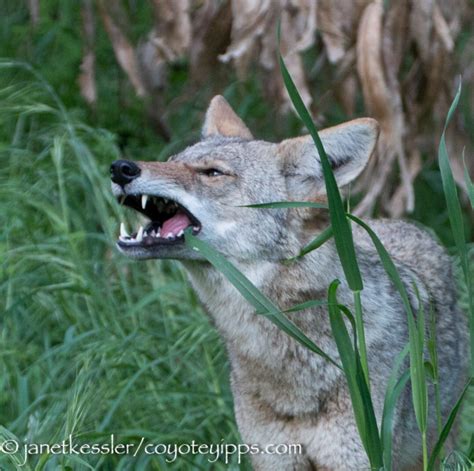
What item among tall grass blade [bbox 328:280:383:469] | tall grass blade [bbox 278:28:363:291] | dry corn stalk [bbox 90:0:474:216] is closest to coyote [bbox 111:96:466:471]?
tall grass blade [bbox 328:280:383:469]

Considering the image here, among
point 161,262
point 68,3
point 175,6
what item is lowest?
point 161,262

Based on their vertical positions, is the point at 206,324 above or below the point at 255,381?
below

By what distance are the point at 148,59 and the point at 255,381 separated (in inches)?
144

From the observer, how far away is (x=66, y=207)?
20.3 ft

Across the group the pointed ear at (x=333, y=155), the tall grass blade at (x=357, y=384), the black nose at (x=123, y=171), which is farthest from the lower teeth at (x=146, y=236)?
the tall grass blade at (x=357, y=384)

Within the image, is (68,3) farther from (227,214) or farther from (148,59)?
(227,214)

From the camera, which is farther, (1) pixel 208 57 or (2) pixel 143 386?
(1) pixel 208 57

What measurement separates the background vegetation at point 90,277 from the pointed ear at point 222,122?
0.72 meters

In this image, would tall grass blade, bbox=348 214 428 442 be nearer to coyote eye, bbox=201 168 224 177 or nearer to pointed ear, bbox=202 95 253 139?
coyote eye, bbox=201 168 224 177

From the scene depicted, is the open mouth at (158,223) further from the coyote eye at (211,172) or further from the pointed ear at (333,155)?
the pointed ear at (333,155)

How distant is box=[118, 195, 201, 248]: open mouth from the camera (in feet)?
14.3

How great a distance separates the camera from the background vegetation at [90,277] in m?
5.15

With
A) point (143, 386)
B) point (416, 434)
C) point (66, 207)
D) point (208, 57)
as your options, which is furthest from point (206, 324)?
point (208, 57)

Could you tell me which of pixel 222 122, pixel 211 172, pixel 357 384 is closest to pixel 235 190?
pixel 211 172
